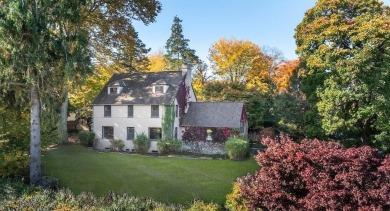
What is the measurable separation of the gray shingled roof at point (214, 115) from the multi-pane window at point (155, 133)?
2711mm

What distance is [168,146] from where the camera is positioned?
26203 mm

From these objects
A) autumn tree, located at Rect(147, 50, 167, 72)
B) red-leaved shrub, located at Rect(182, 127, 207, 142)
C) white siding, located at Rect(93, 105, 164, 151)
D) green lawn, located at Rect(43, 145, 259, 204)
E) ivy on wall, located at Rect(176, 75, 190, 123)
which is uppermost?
autumn tree, located at Rect(147, 50, 167, 72)

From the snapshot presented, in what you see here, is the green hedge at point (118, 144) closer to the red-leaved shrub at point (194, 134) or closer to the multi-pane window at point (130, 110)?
the multi-pane window at point (130, 110)

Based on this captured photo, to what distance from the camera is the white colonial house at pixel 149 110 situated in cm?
2830

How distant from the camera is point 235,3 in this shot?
1892cm

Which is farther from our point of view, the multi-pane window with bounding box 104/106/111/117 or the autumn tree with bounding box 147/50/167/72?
the autumn tree with bounding box 147/50/167/72

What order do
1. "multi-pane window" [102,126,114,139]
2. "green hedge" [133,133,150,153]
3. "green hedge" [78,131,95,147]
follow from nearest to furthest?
"green hedge" [133,133,150,153] → "green hedge" [78,131,95,147] → "multi-pane window" [102,126,114,139]

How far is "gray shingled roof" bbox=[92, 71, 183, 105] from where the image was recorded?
28609mm

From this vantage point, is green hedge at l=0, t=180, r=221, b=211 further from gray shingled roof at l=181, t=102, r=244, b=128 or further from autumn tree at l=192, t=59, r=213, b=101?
autumn tree at l=192, t=59, r=213, b=101

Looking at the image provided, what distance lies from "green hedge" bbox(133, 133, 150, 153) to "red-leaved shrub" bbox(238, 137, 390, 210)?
717 inches

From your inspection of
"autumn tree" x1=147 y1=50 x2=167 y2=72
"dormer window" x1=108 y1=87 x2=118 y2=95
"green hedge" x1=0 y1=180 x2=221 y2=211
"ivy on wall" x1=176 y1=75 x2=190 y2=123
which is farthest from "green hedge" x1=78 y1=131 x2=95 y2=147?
"autumn tree" x1=147 y1=50 x2=167 y2=72

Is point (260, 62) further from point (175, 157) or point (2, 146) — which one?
point (2, 146)

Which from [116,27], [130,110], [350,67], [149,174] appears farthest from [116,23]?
[350,67]

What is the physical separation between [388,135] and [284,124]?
31.0ft
